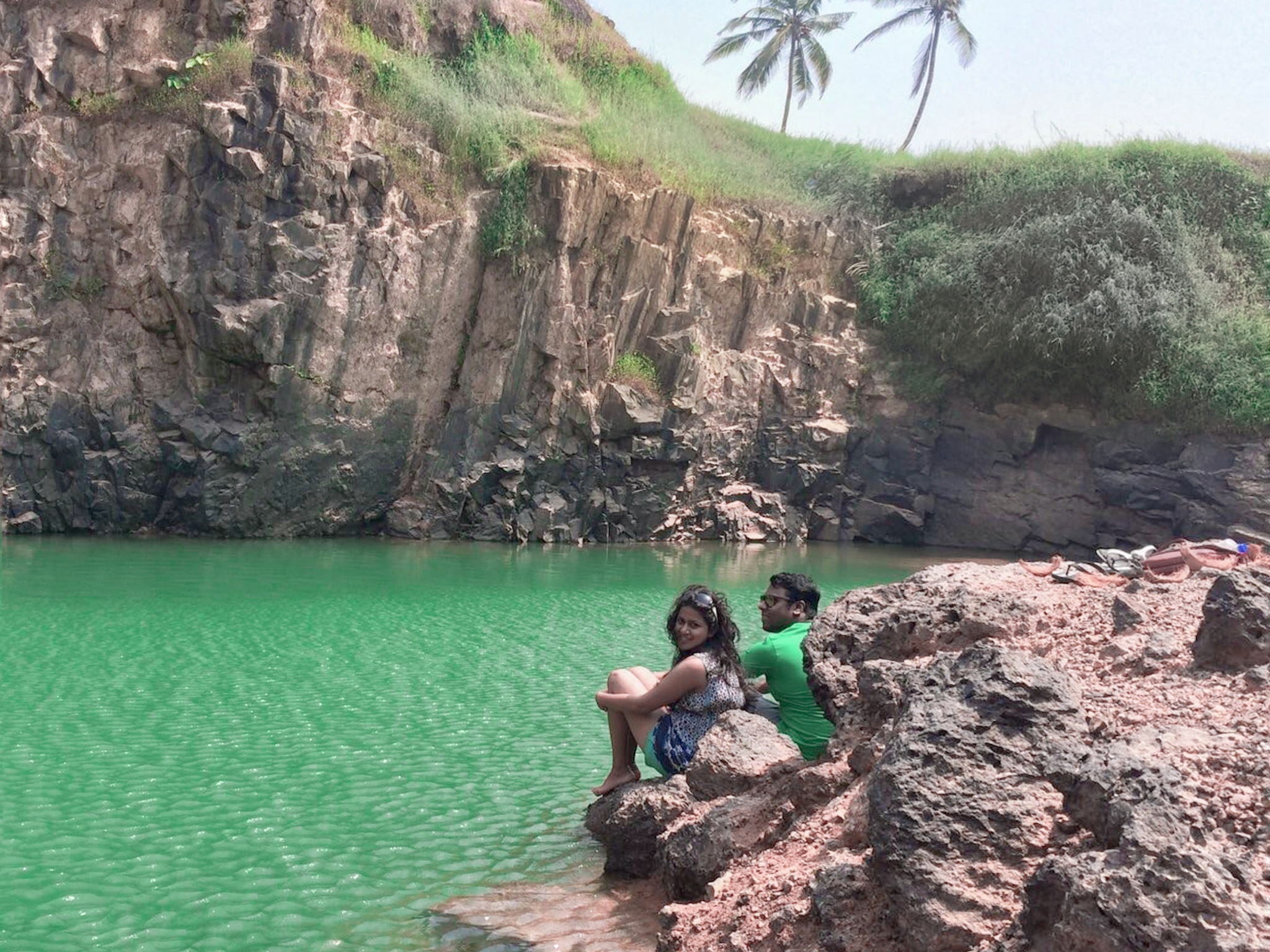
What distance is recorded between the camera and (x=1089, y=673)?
432cm

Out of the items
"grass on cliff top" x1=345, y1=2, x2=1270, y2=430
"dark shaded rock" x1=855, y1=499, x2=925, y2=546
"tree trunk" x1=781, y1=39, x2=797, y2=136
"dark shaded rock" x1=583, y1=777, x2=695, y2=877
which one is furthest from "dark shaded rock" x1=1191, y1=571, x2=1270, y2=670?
"tree trunk" x1=781, y1=39, x2=797, y2=136

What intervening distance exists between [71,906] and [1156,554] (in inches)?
260

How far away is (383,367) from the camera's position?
21.3m

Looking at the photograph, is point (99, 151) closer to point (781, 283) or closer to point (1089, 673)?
point (781, 283)

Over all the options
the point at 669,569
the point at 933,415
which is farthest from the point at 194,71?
the point at 933,415

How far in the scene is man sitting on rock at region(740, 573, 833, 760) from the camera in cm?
514

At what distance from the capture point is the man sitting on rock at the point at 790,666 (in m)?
5.14

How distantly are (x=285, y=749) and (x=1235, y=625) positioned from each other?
5336mm

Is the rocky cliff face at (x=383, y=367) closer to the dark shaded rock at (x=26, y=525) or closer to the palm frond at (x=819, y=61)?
the dark shaded rock at (x=26, y=525)

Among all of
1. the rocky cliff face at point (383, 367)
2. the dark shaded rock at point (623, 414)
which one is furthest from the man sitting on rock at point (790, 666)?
the dark shaded rock at point (623, 414)

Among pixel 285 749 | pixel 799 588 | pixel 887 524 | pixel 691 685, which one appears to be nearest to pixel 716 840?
pixel 691 685

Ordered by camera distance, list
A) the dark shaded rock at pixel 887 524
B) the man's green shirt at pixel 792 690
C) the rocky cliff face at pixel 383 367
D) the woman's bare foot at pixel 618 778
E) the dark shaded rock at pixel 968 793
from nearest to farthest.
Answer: the dark shaded rock at pixel 968 793
the man's green shirt at pixel 792 690
the woman's bare foot at pixel 618 778
the rocky cliff face at pixel 383 367
the dark shaded rock at pixel 887 524

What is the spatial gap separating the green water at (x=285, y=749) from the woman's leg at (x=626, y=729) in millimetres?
366

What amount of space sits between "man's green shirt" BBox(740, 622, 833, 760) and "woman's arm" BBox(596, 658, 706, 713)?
0.31 m
